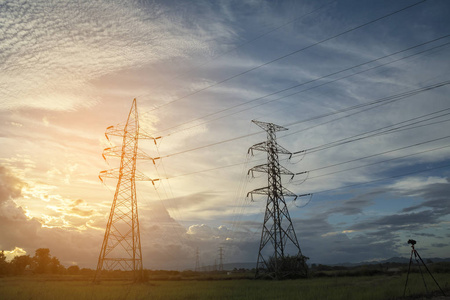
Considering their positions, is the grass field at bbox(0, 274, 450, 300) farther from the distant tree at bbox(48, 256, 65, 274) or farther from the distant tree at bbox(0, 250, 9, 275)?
the distant tree at bbox(48, 256, 65, 274)

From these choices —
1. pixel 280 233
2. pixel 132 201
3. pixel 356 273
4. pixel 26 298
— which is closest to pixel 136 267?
pixel 132 201

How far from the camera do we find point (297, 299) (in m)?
21.2

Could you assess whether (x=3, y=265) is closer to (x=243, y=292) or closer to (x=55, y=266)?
(x=55, y=266)

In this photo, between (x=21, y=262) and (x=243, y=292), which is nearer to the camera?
(x=243, y=292)

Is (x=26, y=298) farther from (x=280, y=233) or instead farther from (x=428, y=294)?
(x=280, y=233)

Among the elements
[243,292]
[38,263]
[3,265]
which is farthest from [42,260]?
[243,292]

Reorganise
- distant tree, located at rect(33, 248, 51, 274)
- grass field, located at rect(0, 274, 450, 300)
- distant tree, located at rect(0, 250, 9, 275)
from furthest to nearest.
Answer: distant tree, located at rect(33, 248, 51, 274) < distant tree, located at rect(0, 250, 9, 275) < grass field, located at rect(0, 274, 450, 300)

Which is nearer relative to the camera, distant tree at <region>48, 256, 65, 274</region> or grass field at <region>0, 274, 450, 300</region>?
grass field at <region>0, 274, 450, 300</region>

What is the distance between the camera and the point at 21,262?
122 m

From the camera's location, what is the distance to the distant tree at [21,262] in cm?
11488

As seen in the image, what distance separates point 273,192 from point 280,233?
6616 mm

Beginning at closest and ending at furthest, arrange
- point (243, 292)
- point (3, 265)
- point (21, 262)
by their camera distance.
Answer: point (243, 292) < point (3, 265) < point (21, 262)

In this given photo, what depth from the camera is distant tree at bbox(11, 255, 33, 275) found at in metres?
115

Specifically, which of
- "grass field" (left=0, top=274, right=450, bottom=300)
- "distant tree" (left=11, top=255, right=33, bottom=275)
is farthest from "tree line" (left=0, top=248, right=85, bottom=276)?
"grass field" (left=0, top=274, right=450, bottom=300)
